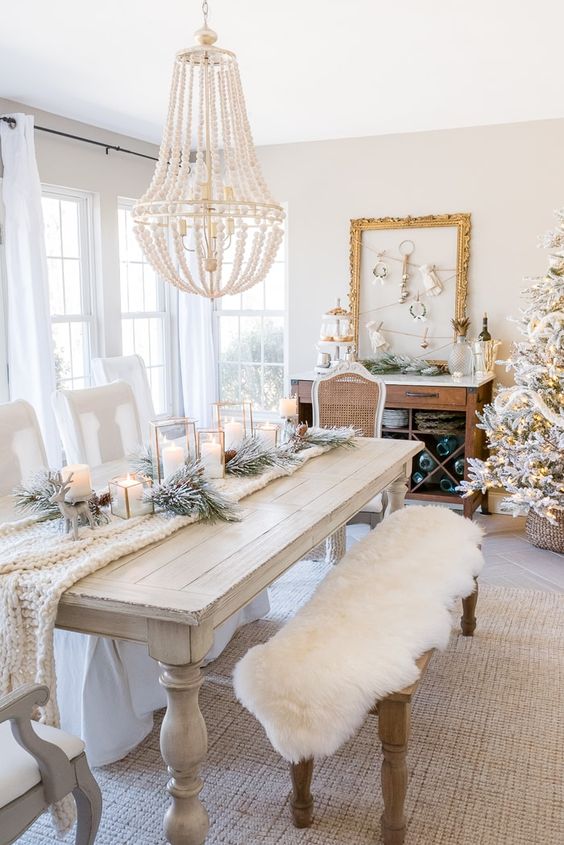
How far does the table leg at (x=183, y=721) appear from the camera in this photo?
1.58 meters

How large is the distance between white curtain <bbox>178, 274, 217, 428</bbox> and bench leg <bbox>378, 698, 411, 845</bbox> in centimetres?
385

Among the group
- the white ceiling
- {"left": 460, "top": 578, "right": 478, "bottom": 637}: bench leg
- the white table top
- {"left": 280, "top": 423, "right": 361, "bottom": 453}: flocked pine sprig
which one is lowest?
{"left": 460, "top": 578, "right": 478, "bottom": 637}: bench leg

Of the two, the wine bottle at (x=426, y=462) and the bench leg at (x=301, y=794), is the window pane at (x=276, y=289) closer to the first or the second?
the wine bottle at (x=426, y=462)

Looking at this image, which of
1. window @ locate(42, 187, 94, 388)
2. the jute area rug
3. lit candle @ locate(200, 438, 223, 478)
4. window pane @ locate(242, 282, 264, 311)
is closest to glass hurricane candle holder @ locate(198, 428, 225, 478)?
lit candle @ locate(200, 438, 223, 478)

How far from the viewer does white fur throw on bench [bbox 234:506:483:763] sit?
1.75 meters

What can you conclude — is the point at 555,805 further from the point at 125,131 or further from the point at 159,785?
the point at 125,131

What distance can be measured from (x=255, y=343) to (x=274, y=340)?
0.17 meters

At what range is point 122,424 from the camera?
3289 millimetres

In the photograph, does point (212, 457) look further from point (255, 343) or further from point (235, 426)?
point (255, 343)

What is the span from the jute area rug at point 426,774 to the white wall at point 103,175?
2.75m

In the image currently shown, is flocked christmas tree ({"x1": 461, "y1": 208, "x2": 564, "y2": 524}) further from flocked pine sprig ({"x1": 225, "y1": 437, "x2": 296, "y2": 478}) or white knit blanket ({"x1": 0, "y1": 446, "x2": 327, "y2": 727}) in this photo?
white knit blanket ({"x1": 0, "y1": 446, "x2": 327, "y2": 727})

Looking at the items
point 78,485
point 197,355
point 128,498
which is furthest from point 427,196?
point 78,485

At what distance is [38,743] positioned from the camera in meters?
1.49

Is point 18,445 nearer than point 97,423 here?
Yes
